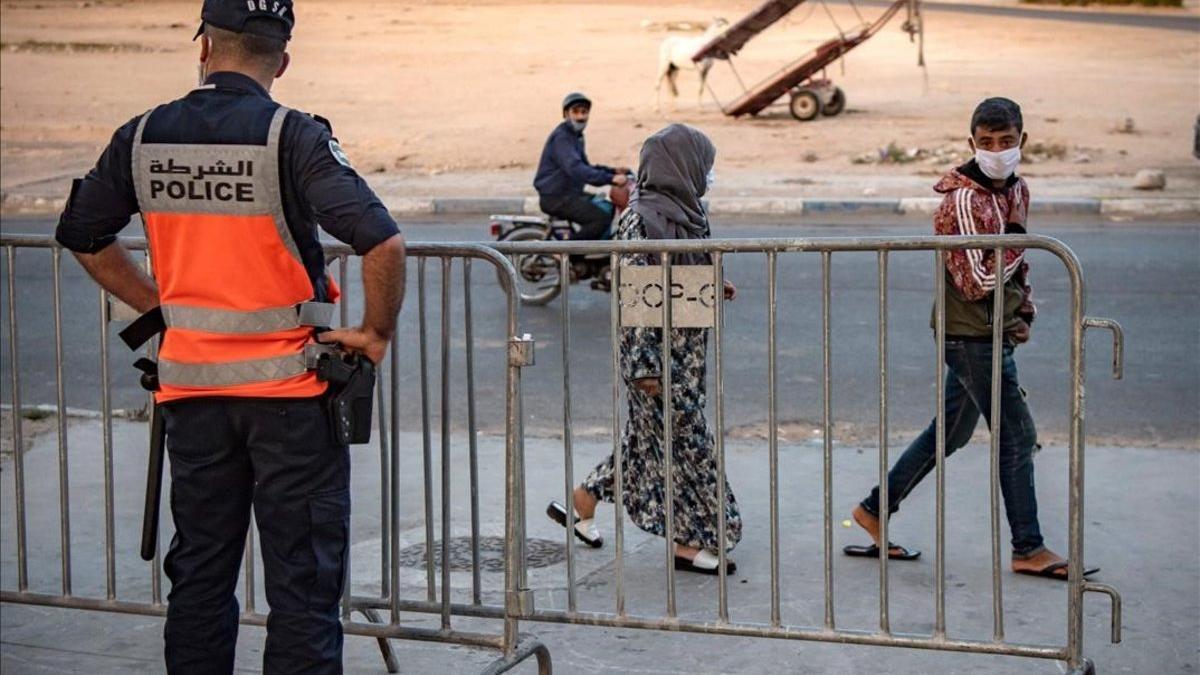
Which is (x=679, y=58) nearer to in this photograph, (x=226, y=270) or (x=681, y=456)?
(x=681, y=456)

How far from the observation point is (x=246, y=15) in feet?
13.2

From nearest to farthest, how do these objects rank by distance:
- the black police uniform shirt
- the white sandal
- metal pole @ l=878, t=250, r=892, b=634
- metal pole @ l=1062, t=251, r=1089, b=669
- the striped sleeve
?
the black police uniform shirt, metal pole @ l=1062, t=251, r=1089, b=669, metal pole @ l=878, t=250, r=892, b=634, the striped sleeve, the white sandal

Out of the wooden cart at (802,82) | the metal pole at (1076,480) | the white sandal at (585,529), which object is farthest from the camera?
the wooden cart at (802,82)

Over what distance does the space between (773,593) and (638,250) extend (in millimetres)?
1084

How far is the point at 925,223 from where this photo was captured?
16031 millimetres

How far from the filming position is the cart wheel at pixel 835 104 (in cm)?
2444

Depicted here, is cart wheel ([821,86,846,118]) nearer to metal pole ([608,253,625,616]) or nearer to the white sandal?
the white sandal

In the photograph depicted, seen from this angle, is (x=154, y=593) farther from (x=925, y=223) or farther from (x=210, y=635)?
(x=925, y=223)

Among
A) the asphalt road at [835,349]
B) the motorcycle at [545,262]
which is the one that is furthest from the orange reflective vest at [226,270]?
the motorcycle at [545,262]

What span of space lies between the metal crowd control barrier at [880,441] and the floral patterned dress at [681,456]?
0.97 m

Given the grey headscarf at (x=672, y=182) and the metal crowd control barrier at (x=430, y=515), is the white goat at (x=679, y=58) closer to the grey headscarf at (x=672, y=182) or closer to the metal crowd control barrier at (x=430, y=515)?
the grey headscarf at (x=672, y=182)

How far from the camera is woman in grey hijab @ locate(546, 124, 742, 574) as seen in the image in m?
6.14

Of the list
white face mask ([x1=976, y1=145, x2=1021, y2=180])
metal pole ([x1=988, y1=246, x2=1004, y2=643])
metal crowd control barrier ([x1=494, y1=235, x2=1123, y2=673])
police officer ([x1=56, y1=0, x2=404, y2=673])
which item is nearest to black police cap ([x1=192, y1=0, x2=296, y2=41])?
police officer ([x1=56, y1=0, x2=404, y2=673])

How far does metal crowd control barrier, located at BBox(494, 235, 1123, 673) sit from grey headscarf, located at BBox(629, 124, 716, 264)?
1092 millimetres
